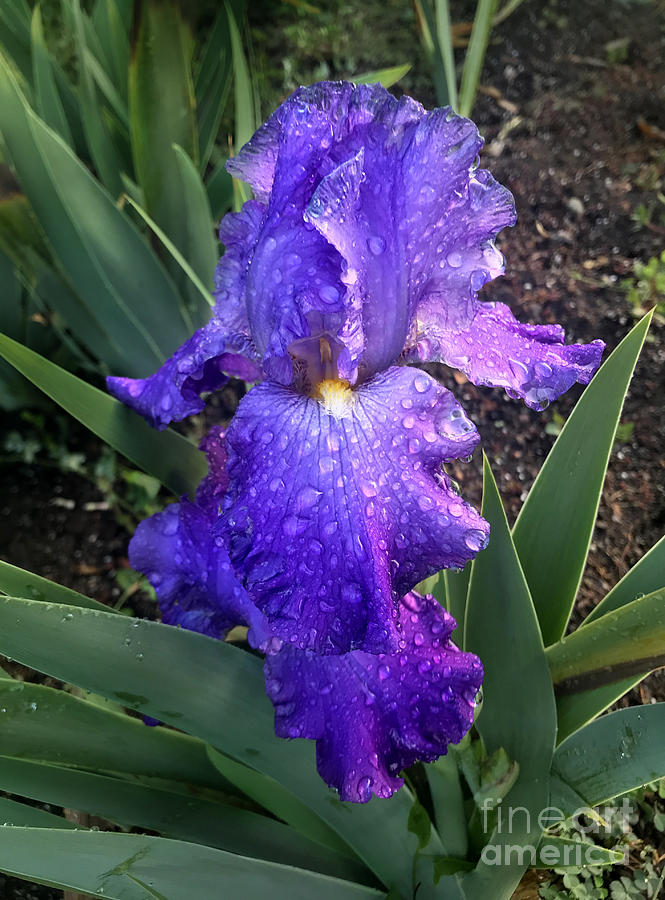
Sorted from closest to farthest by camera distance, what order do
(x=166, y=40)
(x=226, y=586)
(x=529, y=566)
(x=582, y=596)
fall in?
(x=226, y=586), (x=529, y=566), (x=166, y=40), (x=582, y=596)

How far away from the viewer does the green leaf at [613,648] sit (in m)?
0.79

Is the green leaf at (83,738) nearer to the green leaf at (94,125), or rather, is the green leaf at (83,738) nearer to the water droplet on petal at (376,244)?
the water droplet on petal at (376,244)

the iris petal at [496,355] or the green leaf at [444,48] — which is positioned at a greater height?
the green leaf at [444,48]

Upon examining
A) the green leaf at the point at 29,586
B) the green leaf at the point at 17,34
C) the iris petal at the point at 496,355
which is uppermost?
the green leaf at the point at 17,34

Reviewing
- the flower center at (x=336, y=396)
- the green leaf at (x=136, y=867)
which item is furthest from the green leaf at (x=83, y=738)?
the flower center at (x=336, y=396)

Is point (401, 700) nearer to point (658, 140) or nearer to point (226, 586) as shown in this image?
point (226, 586)

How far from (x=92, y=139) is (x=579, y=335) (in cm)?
160

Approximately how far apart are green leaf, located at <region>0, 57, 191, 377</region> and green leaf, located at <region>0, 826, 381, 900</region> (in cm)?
116

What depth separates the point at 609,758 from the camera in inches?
35.4

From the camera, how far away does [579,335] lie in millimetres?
2186

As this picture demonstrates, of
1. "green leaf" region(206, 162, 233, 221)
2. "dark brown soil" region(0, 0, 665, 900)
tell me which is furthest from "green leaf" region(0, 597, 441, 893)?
"green leaf" region(206, 162, 233, 221)

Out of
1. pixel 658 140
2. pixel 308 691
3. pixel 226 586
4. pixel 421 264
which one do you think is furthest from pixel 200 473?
pixel 658 140

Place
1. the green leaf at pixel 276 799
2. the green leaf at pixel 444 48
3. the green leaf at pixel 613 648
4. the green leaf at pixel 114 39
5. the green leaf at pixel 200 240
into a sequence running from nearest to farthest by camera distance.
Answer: the green leaf at pixel 613 648, the green leaf at pixel 276 799, the green leaf at pixel 200 240, the green leaf at pixel 444 48, the green leaf at pixel 114 39

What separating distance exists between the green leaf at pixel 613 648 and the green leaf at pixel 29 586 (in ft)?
2.44
